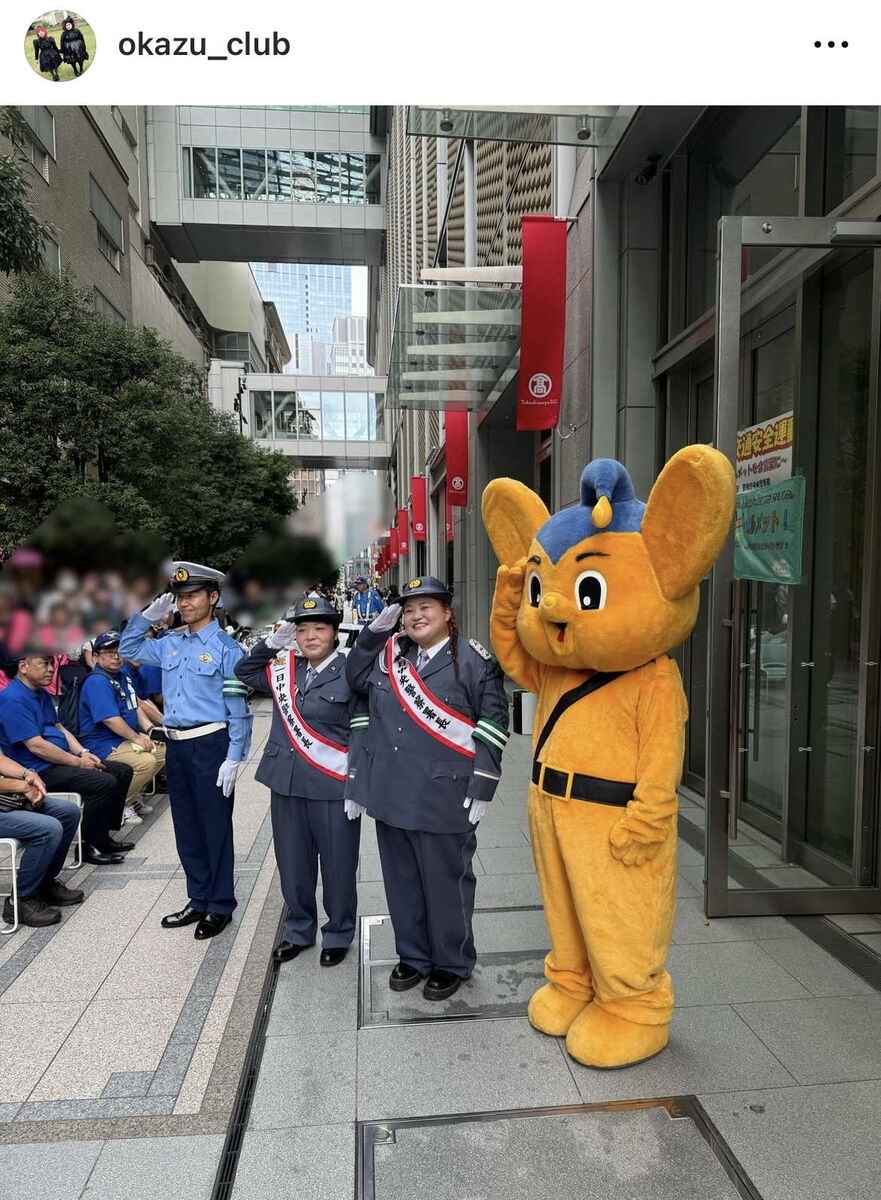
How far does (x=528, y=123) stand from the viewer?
261 inches

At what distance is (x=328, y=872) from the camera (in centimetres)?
398

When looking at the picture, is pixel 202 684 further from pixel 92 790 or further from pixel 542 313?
pixel 542 313

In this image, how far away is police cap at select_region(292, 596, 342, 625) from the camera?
12.9ft

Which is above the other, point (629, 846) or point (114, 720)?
point (629, 846)

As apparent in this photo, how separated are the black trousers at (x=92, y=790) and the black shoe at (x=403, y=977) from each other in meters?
2.84

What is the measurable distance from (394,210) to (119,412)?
29.3m

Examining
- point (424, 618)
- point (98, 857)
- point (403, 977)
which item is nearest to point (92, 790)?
point (98, 857)

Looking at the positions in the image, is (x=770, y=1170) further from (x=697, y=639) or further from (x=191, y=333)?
(x=191, y=333)

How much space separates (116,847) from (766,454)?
201 inches

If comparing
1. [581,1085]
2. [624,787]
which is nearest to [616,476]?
[624,787]

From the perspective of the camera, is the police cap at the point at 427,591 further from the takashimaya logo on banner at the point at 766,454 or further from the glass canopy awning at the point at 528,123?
the glass canopy awning at the point at 528,123

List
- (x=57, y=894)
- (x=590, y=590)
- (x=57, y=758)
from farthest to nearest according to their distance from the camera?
(x=57, y=758)
(x=57, y=894)
(x=590, y=590)
